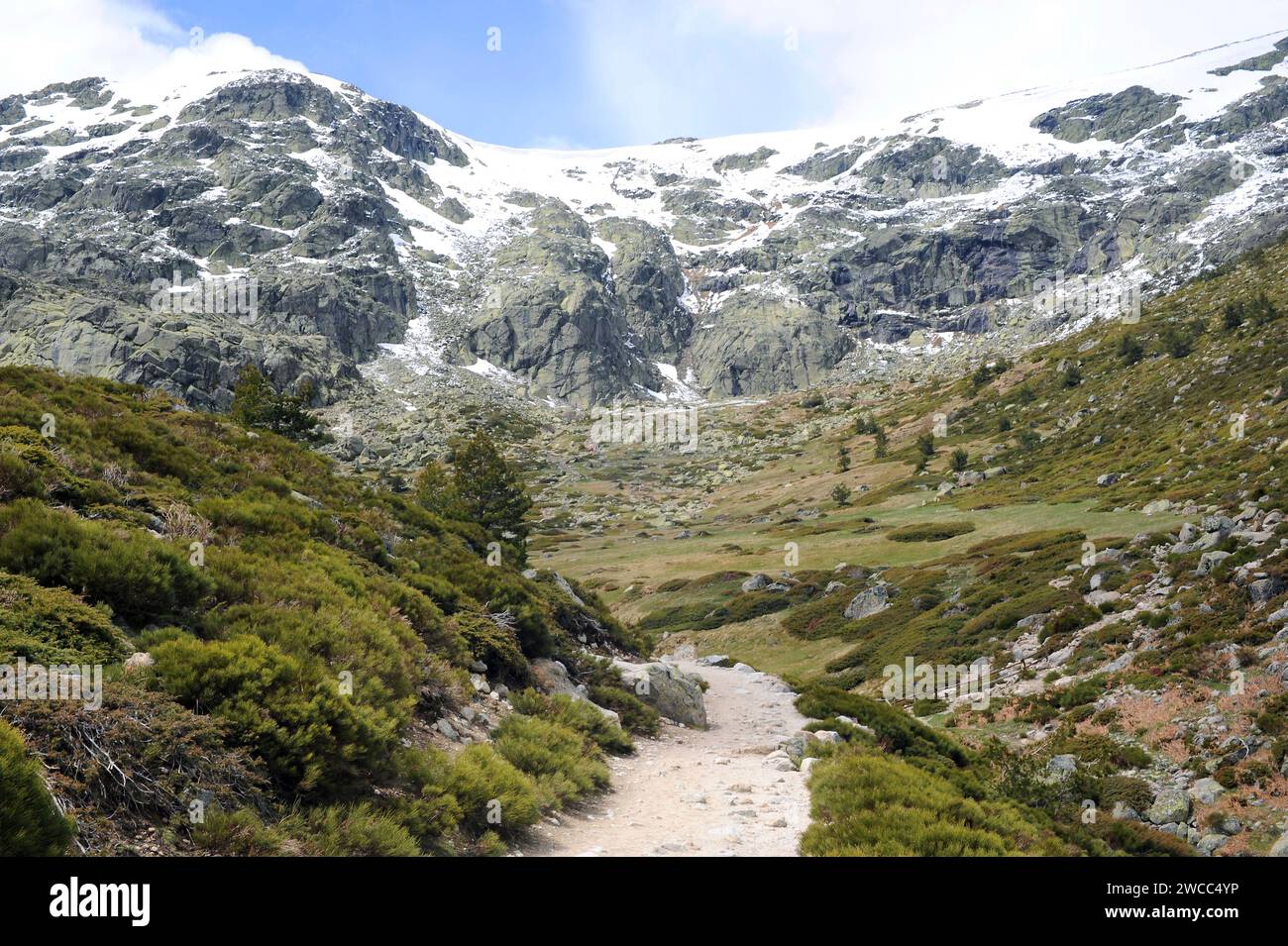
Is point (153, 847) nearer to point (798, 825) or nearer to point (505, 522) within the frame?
point (798, 825)

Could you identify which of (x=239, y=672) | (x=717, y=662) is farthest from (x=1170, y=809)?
(x=717, y=662)

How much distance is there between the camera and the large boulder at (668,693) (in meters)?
19.0

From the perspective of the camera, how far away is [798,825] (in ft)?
33.2

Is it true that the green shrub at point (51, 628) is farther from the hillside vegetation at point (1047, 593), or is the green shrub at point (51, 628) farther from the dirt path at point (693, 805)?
the hillside vegetation at point (1047, 593)

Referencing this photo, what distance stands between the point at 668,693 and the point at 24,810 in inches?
611

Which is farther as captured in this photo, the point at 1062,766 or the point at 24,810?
the point at 1062,766

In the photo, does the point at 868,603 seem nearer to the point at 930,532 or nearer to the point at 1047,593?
the point at 1047,593

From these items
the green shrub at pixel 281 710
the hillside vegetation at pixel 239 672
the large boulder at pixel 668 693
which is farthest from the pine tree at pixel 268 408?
the green shrub at pixel 281 710

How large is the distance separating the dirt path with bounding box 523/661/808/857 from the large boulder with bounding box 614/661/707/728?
1.77 ft

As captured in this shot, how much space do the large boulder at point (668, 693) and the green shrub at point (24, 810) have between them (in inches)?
569

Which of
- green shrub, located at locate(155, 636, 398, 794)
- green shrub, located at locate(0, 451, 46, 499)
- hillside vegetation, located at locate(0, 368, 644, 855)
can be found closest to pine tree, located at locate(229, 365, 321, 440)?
hillside vegetation, located at locate(0, 368, 644, 855)

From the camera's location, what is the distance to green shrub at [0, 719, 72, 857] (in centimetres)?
491

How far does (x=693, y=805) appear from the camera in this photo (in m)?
11.5

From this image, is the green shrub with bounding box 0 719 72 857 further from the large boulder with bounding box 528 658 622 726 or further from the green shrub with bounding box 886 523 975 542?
the green shrub with bounding box 886 523 975 542
